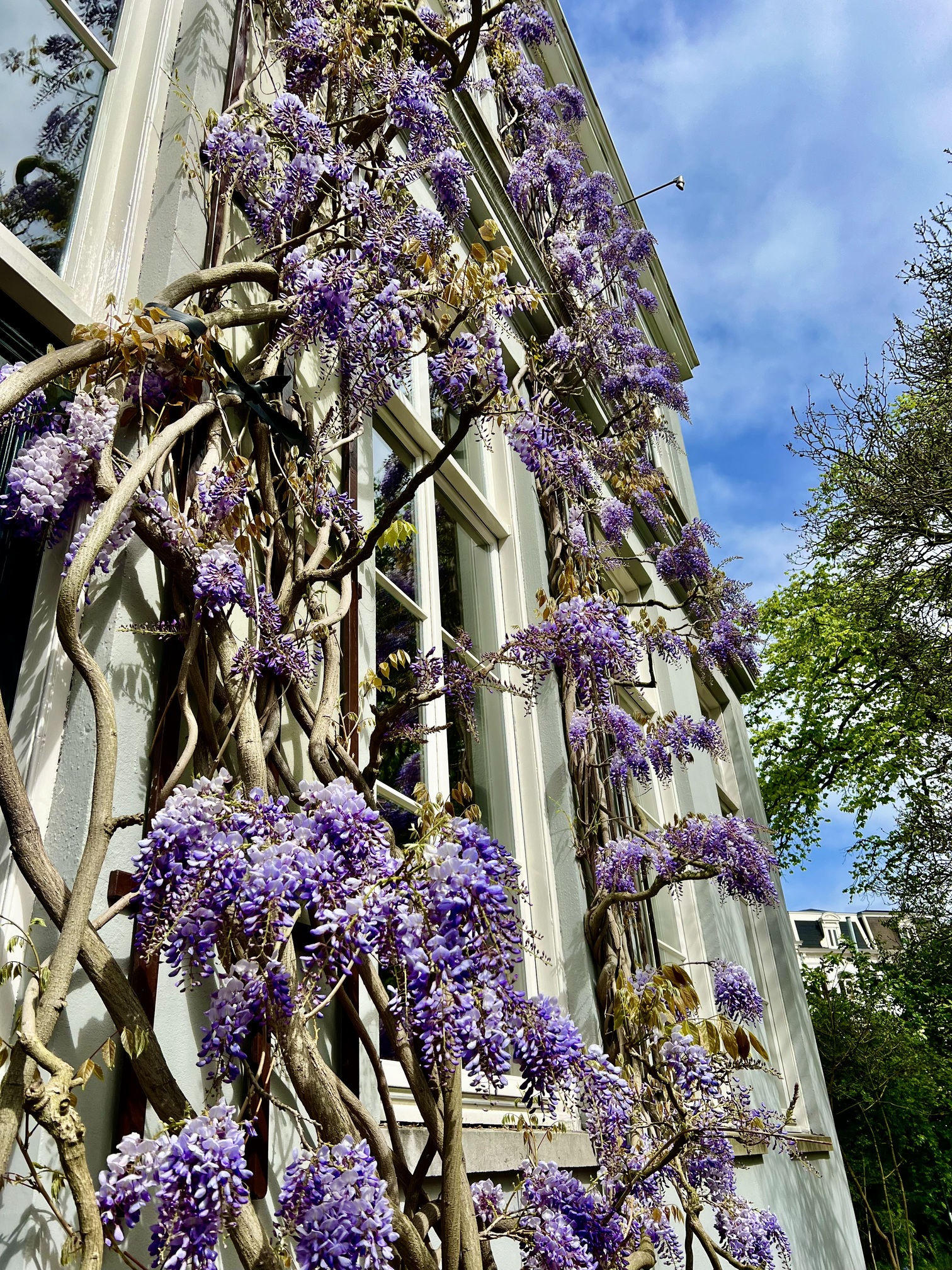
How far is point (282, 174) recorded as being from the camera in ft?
6.85

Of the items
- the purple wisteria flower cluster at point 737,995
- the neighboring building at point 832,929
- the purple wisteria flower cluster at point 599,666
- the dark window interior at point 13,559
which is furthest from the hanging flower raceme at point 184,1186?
the neighboring building at point 832,929

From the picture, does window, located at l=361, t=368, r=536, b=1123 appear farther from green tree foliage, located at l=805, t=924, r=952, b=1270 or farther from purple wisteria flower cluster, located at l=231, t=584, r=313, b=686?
green tree foliage, located at l=805, t=924, r=952, b=1270

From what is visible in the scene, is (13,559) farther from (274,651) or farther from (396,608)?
(396,608)

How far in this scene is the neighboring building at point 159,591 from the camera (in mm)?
1408

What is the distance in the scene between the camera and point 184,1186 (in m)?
0.98

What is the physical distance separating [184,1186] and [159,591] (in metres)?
0.98

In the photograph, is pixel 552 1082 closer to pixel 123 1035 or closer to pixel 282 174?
pixel 123 1035

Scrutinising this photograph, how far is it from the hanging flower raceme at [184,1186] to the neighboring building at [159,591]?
22 centimetres

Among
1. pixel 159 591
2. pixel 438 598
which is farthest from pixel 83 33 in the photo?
pixel 438 598

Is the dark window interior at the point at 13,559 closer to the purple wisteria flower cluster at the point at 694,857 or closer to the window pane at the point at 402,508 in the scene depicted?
the window pane at the point at 402,508

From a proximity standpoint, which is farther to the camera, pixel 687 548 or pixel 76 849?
pixel 687 548

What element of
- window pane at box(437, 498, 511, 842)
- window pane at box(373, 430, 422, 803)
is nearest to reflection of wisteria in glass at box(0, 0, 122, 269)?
window pane at box(373, 430, 422, 803)

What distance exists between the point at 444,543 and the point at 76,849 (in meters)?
2.35

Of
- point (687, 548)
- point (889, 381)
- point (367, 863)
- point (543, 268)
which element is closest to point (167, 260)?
point (367, 863)
